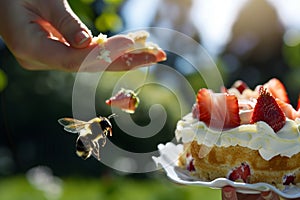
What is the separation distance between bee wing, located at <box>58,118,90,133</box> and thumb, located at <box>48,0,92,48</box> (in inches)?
A: 6.1

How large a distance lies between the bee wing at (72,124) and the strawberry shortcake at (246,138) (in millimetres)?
405

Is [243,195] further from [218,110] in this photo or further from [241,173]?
[218,110]

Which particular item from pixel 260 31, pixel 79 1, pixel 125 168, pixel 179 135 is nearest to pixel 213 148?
pixel 179 135

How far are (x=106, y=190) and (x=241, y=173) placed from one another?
244 cm

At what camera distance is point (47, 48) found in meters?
0.99

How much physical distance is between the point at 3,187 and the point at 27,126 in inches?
37.2

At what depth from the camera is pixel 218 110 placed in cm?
137

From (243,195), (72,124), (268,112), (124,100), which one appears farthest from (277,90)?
(72,124)

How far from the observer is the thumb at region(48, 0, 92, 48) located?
38.0 inches

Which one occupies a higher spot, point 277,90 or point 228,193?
point 277,90

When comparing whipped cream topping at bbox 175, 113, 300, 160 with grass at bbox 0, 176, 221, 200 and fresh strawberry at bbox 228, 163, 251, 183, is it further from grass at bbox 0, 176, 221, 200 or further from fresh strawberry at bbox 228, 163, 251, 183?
grass at bbox 0, 176, 221, 200

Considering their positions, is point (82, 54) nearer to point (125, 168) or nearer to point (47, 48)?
point (47, 48)

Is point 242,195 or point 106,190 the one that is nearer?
point 242,195

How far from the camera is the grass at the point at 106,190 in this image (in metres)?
3.67
